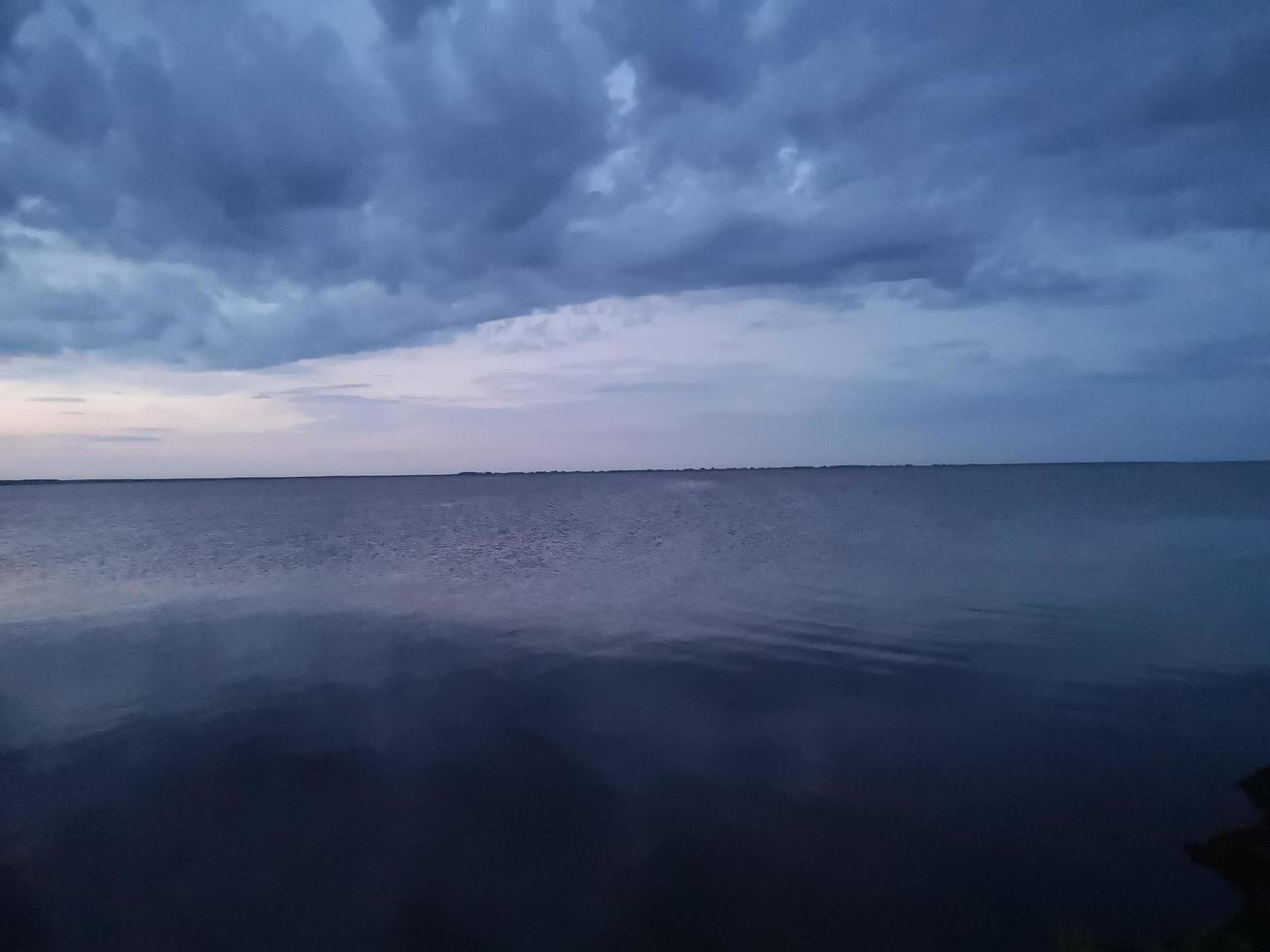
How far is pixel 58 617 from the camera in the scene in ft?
87.0

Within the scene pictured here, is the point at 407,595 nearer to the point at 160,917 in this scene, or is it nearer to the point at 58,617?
the point at 58,617

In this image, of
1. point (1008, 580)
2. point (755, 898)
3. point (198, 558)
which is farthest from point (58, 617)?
point (1008, 580)

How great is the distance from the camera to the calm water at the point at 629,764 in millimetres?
9250

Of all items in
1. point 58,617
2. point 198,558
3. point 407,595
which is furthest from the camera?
point 198,558

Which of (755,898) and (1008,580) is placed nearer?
(755,898)

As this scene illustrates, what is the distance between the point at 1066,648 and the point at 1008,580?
36.9 ft

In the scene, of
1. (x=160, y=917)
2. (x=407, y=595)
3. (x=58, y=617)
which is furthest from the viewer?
(x=407, y=595)

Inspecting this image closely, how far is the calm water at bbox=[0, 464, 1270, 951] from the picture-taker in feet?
30.3

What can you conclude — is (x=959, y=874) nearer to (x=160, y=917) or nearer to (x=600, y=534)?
(x=160, y=917)

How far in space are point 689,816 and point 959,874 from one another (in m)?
3.96

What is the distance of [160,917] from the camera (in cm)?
923

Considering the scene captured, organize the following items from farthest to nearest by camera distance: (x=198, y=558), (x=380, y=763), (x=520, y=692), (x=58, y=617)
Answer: (x=198, y=558)
(x=58, y=617)
(x=520, y=692)
(x=380, y=763)

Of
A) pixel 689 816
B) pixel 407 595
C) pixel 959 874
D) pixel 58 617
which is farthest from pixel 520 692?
pixel 58 617

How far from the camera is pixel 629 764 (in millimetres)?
13391
